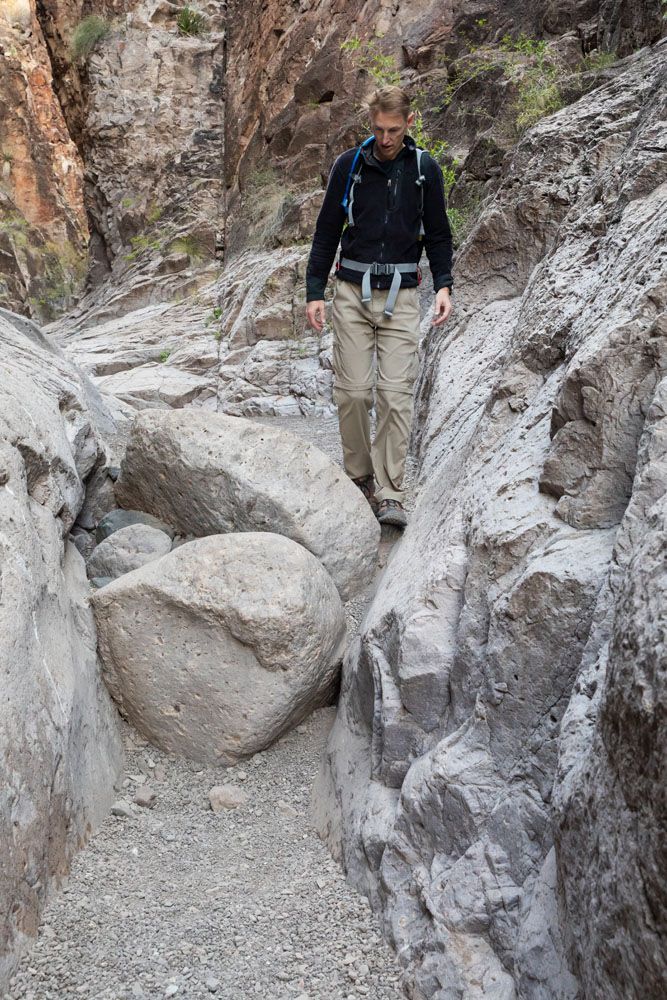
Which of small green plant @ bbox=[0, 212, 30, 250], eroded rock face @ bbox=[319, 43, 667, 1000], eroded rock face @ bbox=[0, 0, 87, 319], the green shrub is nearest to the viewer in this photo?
eroded rock face @ bbox=[319, 43, 667, 1000]

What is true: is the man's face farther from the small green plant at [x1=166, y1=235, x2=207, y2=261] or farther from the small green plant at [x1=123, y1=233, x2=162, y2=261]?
the small green plant at [x1=123, y1=233, x2=162, y2=261]

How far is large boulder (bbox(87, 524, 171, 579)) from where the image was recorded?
3.74m

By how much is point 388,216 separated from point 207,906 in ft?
10.4

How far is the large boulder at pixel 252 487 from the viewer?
3.87m

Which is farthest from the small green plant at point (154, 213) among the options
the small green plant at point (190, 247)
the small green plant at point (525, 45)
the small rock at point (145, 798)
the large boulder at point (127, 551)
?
the small rock at point (145, 798)

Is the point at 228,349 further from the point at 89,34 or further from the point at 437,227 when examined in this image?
the point at 89,34

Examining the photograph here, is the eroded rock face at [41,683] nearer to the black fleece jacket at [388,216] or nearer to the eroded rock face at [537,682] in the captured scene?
the eroded rock face at [537,682]

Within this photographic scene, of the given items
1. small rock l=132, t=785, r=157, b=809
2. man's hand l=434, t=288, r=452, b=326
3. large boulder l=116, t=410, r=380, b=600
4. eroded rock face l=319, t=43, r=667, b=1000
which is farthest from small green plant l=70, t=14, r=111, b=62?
small rock l=132, t=785, r=157, b=809

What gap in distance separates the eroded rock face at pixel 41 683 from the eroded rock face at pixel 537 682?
0.85 metres

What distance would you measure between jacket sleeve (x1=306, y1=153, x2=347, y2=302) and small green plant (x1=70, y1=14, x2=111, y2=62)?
17.6m

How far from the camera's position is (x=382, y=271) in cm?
396

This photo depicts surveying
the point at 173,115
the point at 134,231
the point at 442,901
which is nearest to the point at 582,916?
the point at 442,901

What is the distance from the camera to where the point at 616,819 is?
1.34m

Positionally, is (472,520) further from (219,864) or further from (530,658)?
(219,864)
